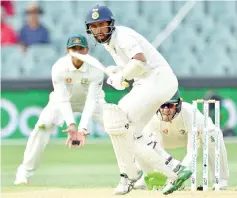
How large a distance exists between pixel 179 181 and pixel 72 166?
5158 mm

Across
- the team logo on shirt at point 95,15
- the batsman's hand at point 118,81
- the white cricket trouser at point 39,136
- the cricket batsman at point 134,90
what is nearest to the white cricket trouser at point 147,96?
the cricket batsman at point 134,90

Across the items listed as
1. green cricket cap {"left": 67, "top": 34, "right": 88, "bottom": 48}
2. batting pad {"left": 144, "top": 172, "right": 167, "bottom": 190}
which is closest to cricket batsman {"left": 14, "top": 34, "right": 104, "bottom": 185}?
green cricket cap {"left": 67, "top": 34, "right": 88, "bottom": 48}

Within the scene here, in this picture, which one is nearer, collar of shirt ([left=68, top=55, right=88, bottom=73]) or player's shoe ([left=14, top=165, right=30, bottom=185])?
player's shoe ([left=14, top=165, right=30, bottom=185])

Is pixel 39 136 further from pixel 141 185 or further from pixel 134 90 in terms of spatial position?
pixel 134 90

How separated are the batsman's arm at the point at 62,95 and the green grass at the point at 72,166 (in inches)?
28.2

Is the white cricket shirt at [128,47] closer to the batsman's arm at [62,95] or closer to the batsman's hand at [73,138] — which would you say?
the batsman's hand at [73,138]

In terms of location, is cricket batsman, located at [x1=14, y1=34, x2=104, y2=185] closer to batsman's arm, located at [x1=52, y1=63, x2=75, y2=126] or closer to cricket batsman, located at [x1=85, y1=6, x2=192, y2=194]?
batsman's arm, located at [x1=52, y1=63, x2=75, y2=126]

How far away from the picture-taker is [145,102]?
7.95m

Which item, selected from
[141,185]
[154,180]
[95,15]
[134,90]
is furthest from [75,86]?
[95,15]

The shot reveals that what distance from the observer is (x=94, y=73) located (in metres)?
10.6

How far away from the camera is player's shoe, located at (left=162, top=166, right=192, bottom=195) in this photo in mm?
8006

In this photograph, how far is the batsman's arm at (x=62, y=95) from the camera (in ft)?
33.2

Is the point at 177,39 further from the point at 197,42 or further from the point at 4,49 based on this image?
the point at 4,49

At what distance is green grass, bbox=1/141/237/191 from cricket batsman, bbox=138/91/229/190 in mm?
605
